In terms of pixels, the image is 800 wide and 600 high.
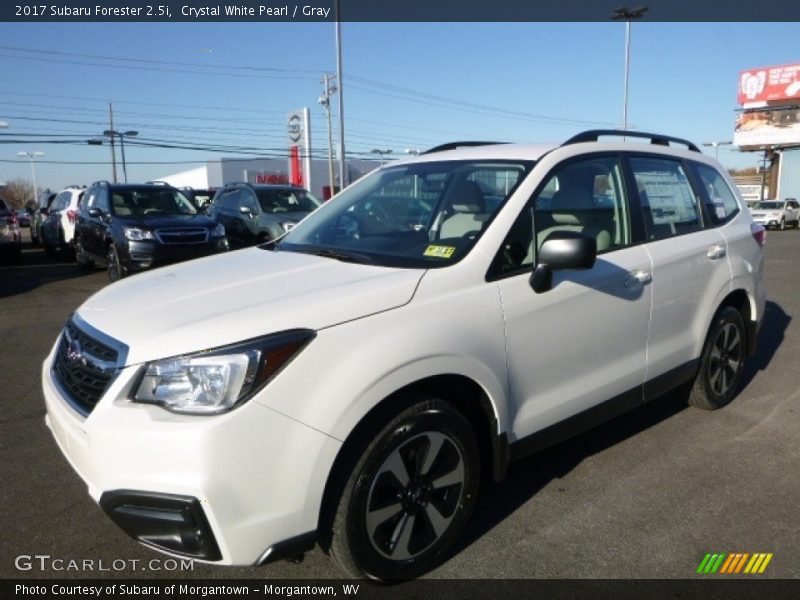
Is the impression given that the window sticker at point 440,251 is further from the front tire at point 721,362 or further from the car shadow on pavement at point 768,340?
the car shadow on pavement at point 768,340

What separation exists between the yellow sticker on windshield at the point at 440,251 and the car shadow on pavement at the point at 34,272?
9.38 m

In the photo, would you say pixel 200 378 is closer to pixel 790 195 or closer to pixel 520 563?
pixel 520 563

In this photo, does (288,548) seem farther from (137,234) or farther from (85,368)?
(137,234)

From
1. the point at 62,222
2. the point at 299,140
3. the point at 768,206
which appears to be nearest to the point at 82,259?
the point at 62,222

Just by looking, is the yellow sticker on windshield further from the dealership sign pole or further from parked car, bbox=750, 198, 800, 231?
the dealership sign pole

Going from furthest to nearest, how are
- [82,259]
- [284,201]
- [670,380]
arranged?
1. [284,201]
2. [82,259]
3. [670,380]

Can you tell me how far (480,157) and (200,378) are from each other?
6.79 feet

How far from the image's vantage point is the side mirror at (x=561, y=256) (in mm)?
2730

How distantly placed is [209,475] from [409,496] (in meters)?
0.87

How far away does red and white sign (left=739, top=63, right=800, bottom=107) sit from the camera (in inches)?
1890

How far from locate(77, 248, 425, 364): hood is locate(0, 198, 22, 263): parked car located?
461 inches

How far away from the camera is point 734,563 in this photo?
8.98 ft
